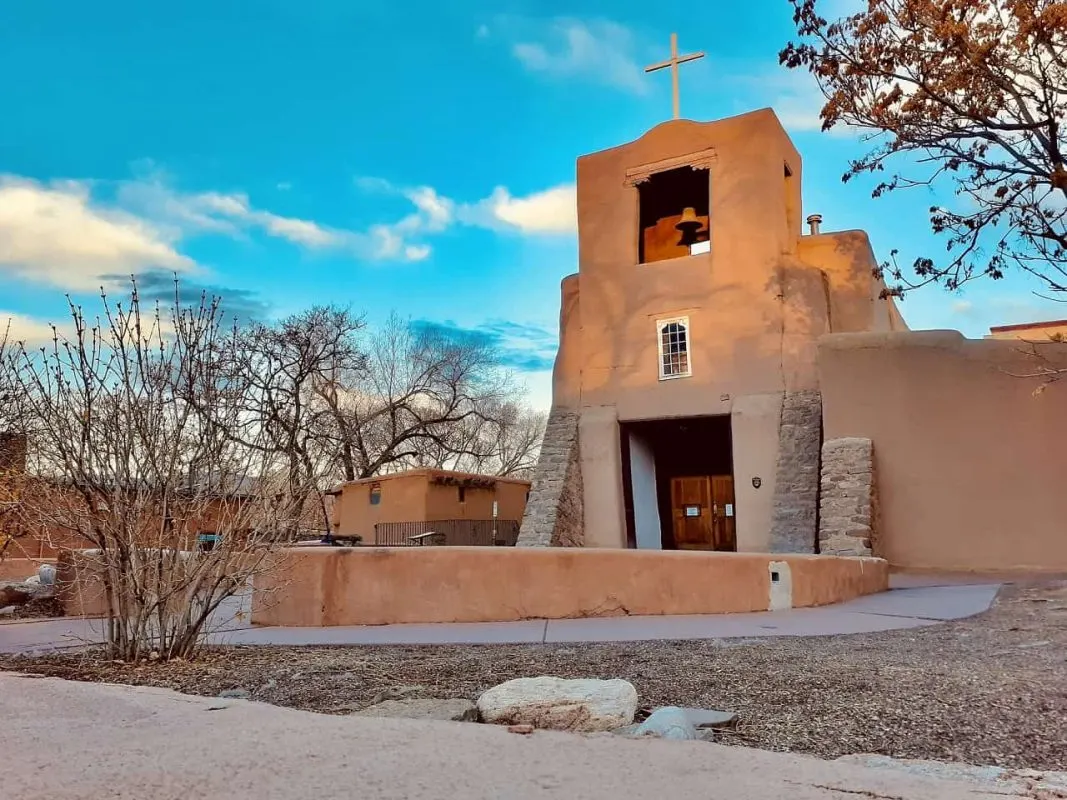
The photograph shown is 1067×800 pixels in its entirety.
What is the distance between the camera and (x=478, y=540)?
23594 millimetres

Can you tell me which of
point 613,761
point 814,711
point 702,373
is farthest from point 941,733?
point 702,373

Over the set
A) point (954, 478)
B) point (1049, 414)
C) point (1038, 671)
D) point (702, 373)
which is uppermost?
point (702, 373)

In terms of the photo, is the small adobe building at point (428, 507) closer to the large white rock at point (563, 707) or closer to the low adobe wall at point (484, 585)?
the low adobe wall at point (484, 585)

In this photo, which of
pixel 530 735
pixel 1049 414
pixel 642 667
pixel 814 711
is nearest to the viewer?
pixel 530 735

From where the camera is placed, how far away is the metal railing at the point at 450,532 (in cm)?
2144

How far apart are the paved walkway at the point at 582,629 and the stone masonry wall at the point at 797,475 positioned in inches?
200

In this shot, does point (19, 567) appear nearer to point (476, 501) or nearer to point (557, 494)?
point (476, 501)

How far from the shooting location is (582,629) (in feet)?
26.8

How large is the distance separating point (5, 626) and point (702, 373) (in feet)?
43.0

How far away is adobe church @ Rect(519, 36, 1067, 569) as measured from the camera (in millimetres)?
14125

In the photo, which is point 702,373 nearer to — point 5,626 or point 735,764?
point 5,626

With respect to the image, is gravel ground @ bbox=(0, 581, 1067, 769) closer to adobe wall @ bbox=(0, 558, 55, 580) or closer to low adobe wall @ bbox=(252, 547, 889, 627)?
low adobe wall @ bbox=(252, 547, 889, 627)

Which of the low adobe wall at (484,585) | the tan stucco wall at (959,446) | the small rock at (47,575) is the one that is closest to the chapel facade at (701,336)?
the tan stucco wall at (959,446)

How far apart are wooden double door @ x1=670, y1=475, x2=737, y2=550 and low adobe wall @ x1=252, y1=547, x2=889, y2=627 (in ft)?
35.1
